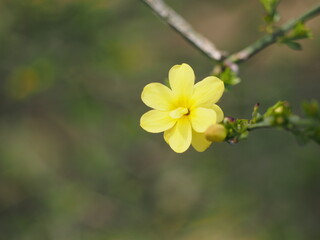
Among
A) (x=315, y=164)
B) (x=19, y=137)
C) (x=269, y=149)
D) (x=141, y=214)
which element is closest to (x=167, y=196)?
(x=141, y=214)

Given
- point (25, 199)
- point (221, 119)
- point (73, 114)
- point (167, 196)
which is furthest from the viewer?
point (25, 199)

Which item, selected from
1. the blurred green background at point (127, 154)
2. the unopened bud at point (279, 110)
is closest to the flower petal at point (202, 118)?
the unopened bud at point (279, 110)

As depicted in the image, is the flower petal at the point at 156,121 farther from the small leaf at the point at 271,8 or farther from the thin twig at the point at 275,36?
the small leaf at the point at 271,8

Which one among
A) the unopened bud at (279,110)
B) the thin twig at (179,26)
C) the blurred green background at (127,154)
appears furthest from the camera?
the blurred green background at (127,154)

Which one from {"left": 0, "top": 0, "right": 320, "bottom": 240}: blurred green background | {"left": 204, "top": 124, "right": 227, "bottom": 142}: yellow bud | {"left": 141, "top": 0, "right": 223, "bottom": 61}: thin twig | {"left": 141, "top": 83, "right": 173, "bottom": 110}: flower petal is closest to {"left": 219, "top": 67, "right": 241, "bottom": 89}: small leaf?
{"left": 141, "top": 0, "right": 223, "bottom": 61}: thin twig

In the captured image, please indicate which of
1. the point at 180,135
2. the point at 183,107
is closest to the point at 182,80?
the point at 183,107

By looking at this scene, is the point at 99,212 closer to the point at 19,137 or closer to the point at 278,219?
the point at 19,137
